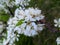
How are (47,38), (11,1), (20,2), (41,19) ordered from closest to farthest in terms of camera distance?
(41,19) < (47,38) < (20,2) < (11,1)

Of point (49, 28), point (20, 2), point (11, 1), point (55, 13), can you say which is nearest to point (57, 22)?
point (49, 28)

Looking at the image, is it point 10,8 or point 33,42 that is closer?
point 33,42

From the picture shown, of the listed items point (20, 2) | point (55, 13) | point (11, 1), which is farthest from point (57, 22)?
point (11, 1)

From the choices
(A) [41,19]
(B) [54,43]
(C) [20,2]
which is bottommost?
(B) [54,43]

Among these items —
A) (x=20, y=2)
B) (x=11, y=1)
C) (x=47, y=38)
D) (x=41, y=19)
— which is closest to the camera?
(x=41, y=19)

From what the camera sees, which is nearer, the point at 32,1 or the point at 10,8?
the point at 32,1

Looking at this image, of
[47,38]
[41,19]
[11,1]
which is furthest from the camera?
[11,1]

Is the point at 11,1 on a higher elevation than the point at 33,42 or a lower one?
higher

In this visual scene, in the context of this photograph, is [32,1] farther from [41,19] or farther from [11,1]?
[41,19]

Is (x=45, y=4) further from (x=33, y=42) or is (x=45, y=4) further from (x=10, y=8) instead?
(x=10, y=8)
